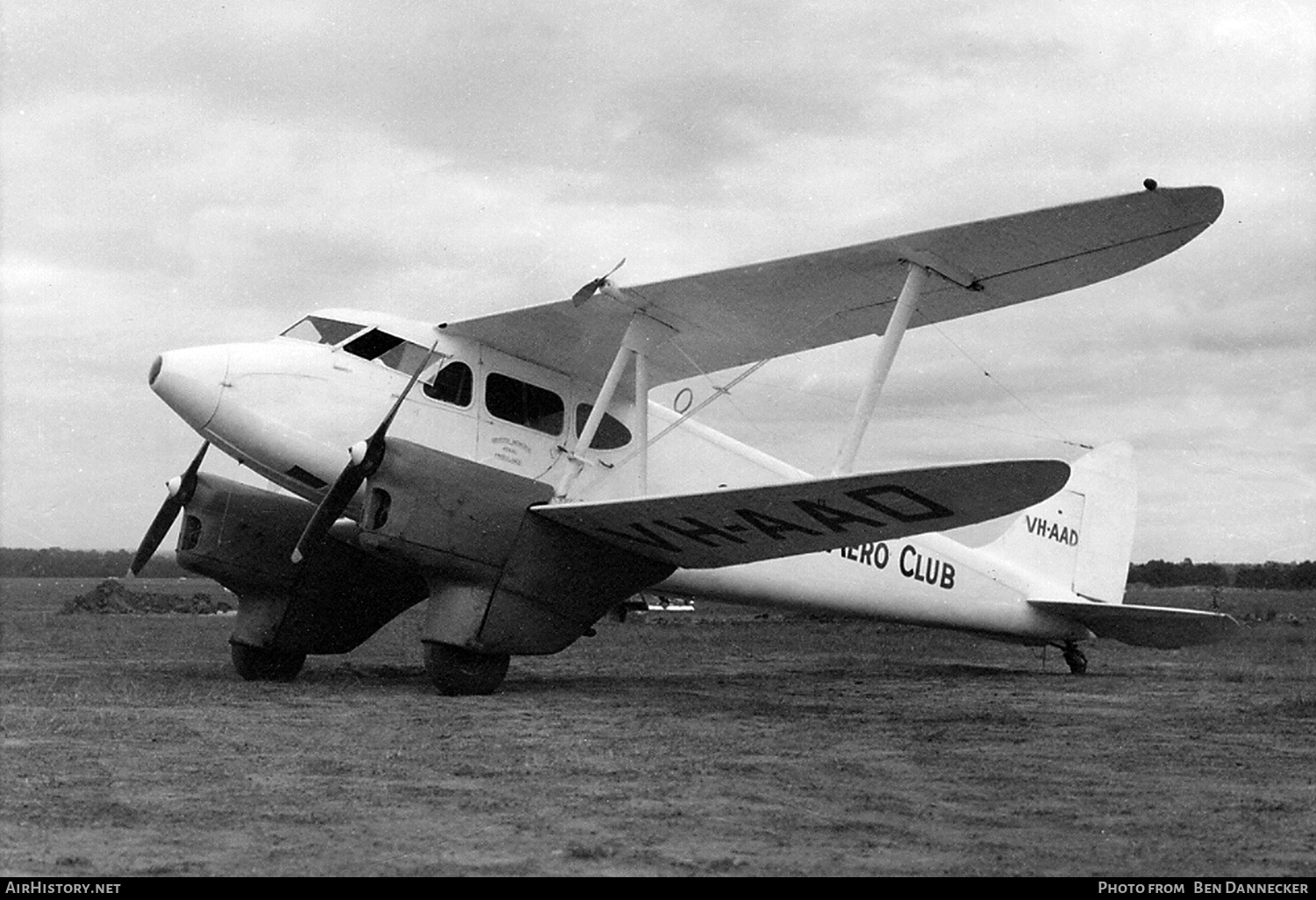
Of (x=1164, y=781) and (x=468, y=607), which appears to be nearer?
(x=1164, y=781)

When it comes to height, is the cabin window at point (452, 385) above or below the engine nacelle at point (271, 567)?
above

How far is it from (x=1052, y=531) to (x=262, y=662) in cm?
1044

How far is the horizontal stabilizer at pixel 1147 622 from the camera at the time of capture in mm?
14563

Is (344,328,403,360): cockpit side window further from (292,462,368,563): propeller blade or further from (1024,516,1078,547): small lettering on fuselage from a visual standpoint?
(1024,516,1078,547): small lettering on fuselage

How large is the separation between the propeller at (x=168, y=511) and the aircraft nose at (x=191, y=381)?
0.85m

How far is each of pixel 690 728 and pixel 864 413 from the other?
147 inches

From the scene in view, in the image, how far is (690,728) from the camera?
363 inches

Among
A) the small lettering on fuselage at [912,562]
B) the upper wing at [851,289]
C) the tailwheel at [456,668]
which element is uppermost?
the upper wing at [851,289]

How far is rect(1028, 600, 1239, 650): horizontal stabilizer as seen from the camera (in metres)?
14.6

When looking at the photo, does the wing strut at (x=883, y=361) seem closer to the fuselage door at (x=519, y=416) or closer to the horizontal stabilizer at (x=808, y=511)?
the horizontal stabilizer at (x=808, y=511)

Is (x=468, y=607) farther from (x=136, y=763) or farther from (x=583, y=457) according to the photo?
(x=136, y=763)

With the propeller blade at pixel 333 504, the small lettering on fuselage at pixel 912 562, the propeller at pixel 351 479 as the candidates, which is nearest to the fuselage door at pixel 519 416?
the propeller at pixel 351 479

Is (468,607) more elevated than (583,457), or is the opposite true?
(583,457)
